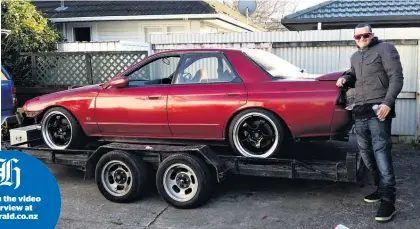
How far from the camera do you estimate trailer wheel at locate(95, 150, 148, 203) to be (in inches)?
205

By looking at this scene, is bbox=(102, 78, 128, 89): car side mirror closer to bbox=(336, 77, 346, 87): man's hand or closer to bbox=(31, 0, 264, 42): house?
bbox=(336, 77, 346, 87): man's hand

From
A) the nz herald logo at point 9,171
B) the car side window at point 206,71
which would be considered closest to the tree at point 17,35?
the car side window at point 206,71

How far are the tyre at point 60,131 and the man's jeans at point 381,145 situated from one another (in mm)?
3480

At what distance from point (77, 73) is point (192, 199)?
19.2 feet

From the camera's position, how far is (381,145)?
14.7 feet

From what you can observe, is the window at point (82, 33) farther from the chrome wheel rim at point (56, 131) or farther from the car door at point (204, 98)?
the car door at point (204, 98)

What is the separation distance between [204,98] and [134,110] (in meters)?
0.91

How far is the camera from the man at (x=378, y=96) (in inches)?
173

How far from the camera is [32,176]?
2.59 meters

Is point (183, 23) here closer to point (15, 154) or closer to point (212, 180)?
point (212, 180)

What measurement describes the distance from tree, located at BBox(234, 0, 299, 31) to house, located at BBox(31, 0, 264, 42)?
776 inches

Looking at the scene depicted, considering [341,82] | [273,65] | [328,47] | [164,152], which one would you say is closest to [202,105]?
[164,152]

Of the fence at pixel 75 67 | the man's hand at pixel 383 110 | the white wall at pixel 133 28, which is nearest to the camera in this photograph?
the man's hand at pixel 383 110

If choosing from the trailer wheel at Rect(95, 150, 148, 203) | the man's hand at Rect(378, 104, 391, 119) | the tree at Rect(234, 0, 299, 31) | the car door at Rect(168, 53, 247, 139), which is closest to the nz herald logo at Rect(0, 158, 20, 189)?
the trailer wheel at Rect(95, 150, 148, 203)
